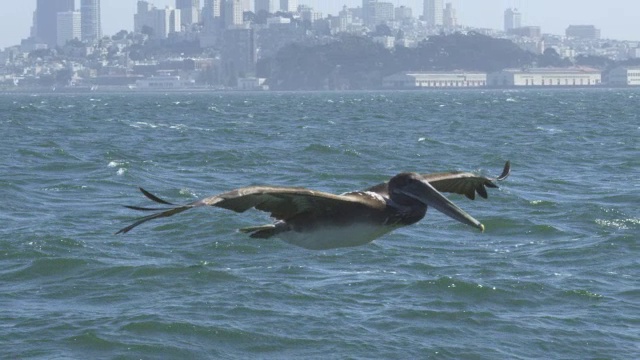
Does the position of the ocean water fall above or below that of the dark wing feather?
below

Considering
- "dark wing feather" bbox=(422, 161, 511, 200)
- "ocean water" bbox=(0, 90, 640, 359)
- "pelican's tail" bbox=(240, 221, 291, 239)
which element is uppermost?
"dark wing feather" bbox=(422, 161, 511, 200)

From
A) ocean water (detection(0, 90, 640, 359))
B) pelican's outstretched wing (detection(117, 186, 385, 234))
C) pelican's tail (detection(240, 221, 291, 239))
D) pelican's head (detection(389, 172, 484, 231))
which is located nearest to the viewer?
pelican's outstretched wing (detection(117, 186, 385, 234))

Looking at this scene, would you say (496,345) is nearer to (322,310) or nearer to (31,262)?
(322,310)

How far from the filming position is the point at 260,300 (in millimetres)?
16953

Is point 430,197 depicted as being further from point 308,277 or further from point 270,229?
point 308,277

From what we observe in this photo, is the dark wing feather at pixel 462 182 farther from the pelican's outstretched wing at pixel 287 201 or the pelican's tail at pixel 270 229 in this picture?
the pelican's tail at pixel 270 229

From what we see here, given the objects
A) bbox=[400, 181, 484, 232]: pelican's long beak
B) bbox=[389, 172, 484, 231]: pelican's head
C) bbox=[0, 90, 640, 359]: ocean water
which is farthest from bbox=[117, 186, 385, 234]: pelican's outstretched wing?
bbox=[0, 90, 640, 359]: ocean water

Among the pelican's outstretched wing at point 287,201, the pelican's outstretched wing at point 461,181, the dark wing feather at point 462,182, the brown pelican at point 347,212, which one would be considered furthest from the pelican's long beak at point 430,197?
the dark wing feather at point 462,182

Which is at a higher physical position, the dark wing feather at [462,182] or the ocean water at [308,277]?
the dark wing feather at [462,182]

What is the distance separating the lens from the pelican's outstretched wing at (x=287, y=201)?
895 centimetres

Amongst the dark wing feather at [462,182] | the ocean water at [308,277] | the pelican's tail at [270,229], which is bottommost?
the ocean water at [308,277]

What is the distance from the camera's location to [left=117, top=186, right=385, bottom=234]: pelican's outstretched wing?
8945 millimetres

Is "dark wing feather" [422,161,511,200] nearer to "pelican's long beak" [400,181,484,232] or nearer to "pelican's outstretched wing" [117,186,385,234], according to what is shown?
"pelican's long beak" [400,181,484,232]

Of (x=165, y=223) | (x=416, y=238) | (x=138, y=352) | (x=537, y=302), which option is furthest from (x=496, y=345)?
(x=165, y=223)
